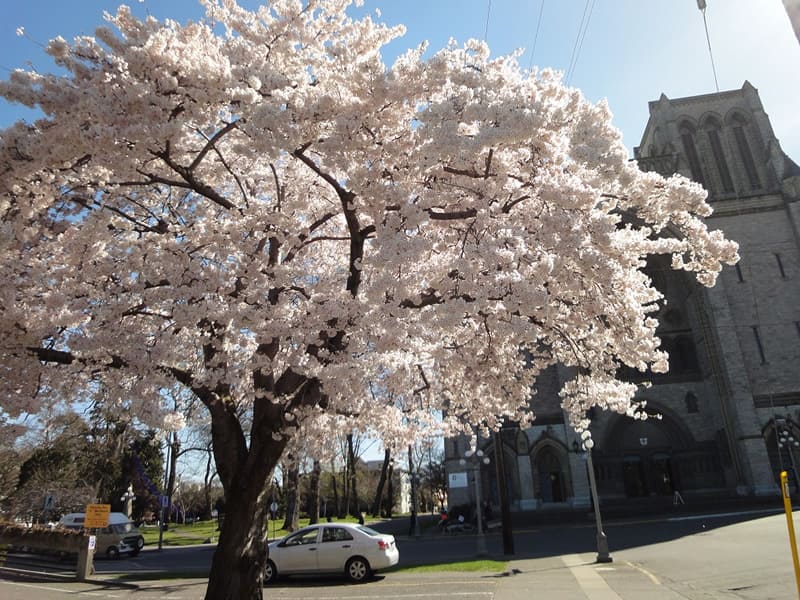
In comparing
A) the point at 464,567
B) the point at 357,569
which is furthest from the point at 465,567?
the point at 357,569

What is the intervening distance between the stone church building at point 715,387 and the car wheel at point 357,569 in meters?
20.2

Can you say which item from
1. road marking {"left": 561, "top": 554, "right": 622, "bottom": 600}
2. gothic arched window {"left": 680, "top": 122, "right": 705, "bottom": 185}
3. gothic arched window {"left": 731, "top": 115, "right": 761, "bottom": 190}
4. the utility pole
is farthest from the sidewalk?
gothic arched window {"left": 731, "top": 115, "right": 761, "bottom": 190}

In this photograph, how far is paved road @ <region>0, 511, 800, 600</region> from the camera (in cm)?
1095

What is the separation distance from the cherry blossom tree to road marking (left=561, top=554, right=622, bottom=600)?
12.9 ft

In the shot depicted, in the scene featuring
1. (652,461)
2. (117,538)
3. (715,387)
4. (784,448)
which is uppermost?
(715,387)

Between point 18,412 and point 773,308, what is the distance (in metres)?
42.5

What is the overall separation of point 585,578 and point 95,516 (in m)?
16.3

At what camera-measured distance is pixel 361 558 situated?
1473 centimetres

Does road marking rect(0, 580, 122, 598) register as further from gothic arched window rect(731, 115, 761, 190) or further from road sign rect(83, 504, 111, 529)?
gothic arched window rect(731, 115, 761, 190)

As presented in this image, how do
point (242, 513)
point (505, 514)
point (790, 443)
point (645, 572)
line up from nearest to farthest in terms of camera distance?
point (242, 513) → point (645, 572) → point (505, 514) → point (790, 443)

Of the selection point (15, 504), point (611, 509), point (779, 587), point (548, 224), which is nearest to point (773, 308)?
point (611, 509)

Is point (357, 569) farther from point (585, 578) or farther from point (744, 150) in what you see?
point (744, 150)

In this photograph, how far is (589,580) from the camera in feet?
41.7

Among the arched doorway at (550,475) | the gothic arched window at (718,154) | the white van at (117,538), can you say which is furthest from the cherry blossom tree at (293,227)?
the gothic arched window at (718,154)
